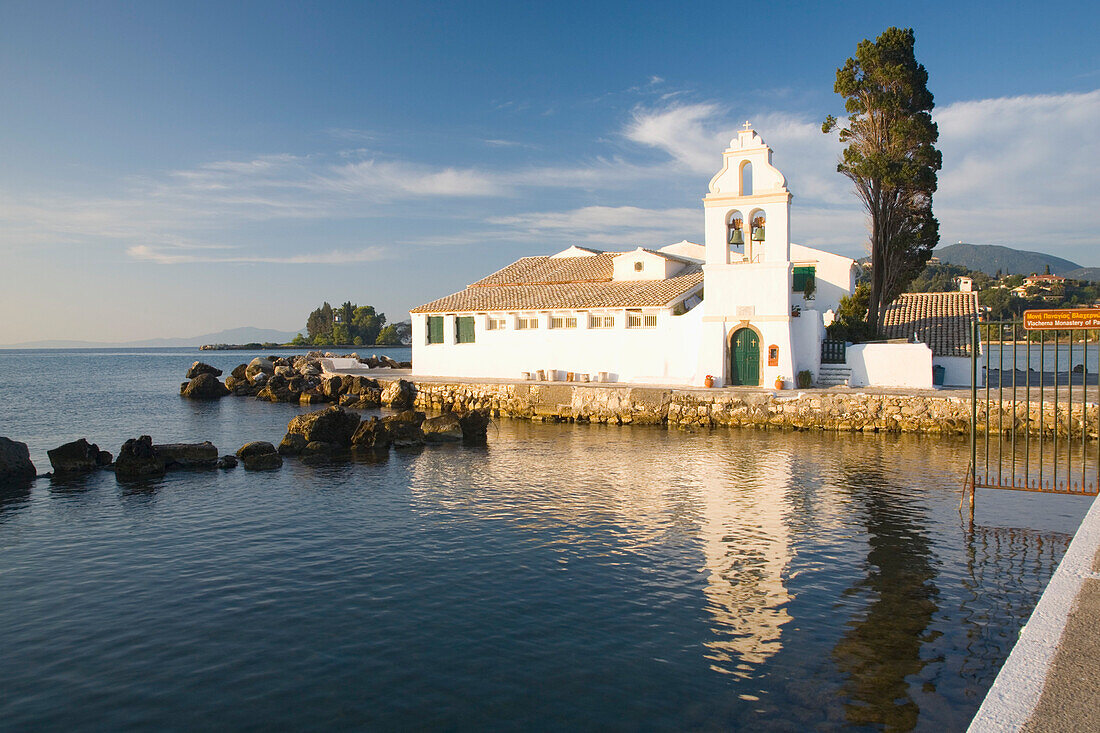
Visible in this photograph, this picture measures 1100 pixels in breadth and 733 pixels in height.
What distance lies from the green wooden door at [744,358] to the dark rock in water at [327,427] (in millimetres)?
14628

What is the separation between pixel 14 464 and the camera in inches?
676

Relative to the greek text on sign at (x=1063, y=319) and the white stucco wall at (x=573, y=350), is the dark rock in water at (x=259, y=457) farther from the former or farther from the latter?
the greek text on sign at (x=1063, y=319)

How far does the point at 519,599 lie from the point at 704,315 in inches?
796

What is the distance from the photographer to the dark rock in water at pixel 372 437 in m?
21.8

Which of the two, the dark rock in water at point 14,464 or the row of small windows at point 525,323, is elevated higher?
the row of small windows at point 525,323

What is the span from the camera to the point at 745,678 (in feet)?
22.0

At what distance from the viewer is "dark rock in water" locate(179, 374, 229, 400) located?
42603mm

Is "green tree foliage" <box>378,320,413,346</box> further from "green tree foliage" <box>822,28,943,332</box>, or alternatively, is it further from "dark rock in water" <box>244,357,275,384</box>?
"green tree foliage" <box>822,28,943,332</box>

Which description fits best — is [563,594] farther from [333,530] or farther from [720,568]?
[333,530]

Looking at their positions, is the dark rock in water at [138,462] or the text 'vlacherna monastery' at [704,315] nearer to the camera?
the dark rock in water at [138,462]

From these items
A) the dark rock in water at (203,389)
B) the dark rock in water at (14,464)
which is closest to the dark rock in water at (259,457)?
the dark rock in water at (14,464)

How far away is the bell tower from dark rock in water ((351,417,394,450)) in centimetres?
1401

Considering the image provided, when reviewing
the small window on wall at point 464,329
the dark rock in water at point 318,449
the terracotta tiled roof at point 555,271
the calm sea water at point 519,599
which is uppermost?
the terracotta tiled roof at point 555,271

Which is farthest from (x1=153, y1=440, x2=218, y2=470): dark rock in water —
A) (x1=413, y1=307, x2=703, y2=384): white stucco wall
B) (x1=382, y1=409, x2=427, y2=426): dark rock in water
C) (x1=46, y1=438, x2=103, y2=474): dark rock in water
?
(x1=413, y1=307, x2=703, y2=384): white stucco wall
